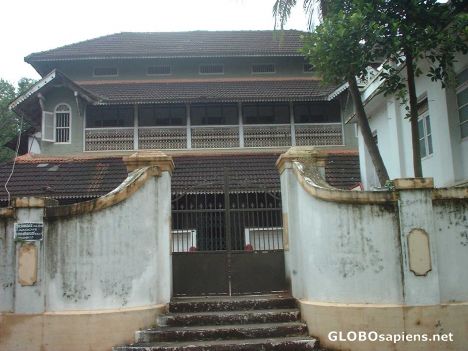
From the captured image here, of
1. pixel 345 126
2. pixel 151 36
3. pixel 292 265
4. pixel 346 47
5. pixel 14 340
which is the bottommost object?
pixel 14 340

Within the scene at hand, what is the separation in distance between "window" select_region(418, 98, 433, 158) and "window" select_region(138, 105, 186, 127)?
9.77 m

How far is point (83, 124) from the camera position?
18.3m

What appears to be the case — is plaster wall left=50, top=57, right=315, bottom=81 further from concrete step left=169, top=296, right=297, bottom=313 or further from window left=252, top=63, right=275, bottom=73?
concrete step left=169, top=296, right=297, bottom=313

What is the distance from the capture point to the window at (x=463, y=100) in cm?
945

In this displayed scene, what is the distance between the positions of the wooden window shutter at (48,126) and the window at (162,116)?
3.15m

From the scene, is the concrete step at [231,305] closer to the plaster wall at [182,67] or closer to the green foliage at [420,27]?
the green foliage at [420,27]

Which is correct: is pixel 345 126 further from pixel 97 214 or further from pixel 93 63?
pixel 97 214

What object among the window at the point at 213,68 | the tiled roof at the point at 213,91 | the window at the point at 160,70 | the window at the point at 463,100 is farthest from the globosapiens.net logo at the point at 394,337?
the window at the point at 160,70

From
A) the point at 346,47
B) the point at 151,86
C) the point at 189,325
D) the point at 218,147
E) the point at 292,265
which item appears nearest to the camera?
the point at 189,325

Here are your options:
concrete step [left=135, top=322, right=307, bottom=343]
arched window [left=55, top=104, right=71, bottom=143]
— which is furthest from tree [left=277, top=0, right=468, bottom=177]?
arched window [left=55, top=104, right=71, bottom=143]

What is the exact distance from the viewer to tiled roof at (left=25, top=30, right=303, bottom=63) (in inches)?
797

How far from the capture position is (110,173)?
16547mm

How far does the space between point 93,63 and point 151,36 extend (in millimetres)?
3661

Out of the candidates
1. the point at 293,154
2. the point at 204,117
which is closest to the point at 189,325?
the point at 293,154
